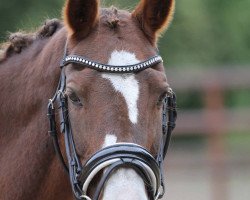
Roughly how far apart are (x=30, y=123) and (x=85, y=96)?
498 mm

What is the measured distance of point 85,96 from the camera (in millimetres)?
3385

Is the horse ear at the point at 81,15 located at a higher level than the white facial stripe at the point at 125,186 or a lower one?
higher

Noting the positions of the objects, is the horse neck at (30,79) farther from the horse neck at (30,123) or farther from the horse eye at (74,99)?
the horse eye at (74,99)

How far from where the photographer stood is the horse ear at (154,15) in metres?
3.67

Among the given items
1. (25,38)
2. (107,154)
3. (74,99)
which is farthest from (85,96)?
(25,38)

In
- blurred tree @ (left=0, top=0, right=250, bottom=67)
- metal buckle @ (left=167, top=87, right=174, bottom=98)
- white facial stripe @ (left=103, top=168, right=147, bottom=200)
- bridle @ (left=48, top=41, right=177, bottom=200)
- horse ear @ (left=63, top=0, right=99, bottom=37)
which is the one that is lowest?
white facial stripe @ (left=103, top=168, right=147, bottom=200)

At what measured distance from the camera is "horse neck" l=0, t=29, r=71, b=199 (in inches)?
147

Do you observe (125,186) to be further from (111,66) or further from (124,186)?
(111,66)

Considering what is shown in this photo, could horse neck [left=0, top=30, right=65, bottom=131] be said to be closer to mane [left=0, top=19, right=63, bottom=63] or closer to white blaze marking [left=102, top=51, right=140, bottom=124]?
mane [left=0, top=19, right=63, bottom=63]

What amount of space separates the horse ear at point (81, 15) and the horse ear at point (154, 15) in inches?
8.6

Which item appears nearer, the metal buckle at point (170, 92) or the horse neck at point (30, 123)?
the metal buckle at point (170, 92)

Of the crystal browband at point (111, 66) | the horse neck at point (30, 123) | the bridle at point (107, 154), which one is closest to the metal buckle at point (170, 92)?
the bridle at point (107, 154)

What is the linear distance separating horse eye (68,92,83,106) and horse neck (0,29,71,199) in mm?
289

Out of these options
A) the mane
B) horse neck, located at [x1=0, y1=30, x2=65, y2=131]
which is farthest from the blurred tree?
horse neck, located at [x1=0, y1=30, x2=65, y2=131]
